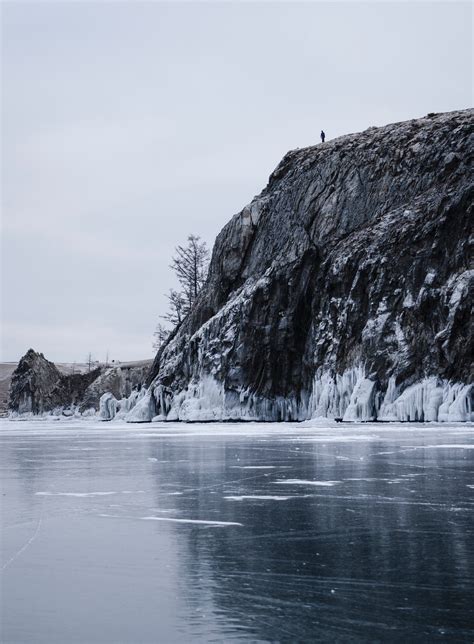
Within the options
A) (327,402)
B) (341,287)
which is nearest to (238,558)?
(327,402)

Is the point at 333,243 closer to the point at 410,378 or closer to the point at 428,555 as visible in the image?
the point at 410,378

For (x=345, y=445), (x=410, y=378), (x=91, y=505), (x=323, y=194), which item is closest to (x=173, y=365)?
(x=323, y=194)

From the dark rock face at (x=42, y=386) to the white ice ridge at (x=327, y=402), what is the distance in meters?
54.8

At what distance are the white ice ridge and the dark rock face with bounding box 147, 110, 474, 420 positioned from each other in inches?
4.6

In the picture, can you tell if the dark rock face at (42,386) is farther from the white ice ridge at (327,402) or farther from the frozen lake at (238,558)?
the frozen lake at (238,558)

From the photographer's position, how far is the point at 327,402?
45.2 meters

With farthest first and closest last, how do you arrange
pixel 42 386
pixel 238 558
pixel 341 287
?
pixel 42 386
pixel 341 287
pixel 238 558

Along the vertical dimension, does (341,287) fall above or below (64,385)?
above

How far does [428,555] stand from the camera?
18.0 feet

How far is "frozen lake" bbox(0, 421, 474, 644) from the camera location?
383 centimetres

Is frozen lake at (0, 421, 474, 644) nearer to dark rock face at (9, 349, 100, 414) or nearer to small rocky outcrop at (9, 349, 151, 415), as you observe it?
small rocky outcrop at (9, 349, 151, 415)

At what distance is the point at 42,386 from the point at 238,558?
401 feet

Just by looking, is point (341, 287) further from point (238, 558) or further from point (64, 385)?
point (64, 385)

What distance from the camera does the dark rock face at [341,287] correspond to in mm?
42406
